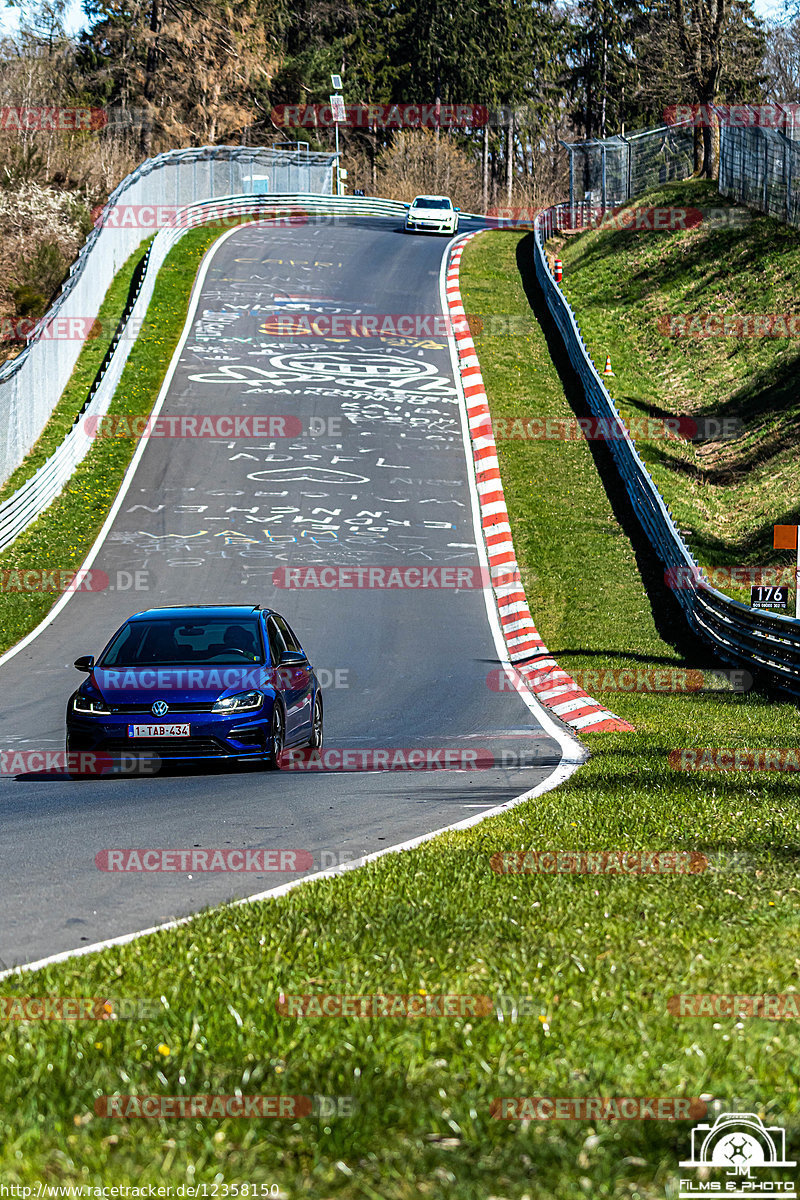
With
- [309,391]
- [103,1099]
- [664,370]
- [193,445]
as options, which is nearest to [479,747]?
[103,1099]

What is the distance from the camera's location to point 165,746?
1203 cm

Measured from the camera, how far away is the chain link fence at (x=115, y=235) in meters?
29.1

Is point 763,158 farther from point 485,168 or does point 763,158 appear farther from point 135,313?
point 485,168

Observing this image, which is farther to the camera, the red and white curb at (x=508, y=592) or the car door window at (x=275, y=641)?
the red and white curb at (x=508, y=592)

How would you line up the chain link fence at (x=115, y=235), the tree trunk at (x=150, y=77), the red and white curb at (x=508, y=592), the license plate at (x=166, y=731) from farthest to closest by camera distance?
the tree trunk at (x=150, y=77) < the chain link fence at (x=115, y=235) < the red and white curb at (x=508, y=592) < the license plate at (x=166, y=731)

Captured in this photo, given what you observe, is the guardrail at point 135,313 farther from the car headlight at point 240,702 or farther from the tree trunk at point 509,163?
the tree trunk at point 509,163

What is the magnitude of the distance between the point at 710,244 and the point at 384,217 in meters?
24.6

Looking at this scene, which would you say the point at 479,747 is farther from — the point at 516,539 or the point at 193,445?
the point at 193,445

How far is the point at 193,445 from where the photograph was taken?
32.2 metres

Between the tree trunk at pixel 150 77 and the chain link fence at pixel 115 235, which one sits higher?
the tree trunk at pixel 150 77

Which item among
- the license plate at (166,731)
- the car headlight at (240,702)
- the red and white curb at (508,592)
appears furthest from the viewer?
the red and white curb at (508,592)

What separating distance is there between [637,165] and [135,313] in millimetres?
23469

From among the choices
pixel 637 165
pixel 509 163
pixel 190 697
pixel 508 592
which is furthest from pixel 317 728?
pixel 509 163

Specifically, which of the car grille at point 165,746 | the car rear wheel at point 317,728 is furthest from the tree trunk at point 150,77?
the car grille at point 165,746
